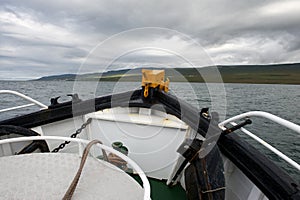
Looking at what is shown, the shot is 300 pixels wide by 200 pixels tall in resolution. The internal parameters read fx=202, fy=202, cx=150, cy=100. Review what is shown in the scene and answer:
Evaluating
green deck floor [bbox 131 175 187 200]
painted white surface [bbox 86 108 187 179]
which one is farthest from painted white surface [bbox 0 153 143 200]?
green deck floor [bbox 131 175 187 200]

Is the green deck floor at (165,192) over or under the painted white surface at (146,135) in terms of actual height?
under

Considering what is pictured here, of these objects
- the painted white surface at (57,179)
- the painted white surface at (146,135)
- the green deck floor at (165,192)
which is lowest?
the green deck floor at (165,192)

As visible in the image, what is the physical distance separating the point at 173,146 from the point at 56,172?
63.5 inches

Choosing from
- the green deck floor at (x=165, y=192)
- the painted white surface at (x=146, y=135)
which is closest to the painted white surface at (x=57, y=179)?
the painted white surface at (x=146, y=135)

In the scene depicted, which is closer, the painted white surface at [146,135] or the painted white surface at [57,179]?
the painted white surface at [57,179]

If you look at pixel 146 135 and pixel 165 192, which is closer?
pixel 165 192

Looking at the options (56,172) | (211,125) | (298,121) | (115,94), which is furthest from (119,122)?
(298,121)

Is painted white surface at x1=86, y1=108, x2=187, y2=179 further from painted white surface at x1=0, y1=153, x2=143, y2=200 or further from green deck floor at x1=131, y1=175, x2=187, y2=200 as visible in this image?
painted white surface at x1=0, y1=153, x2=143, y2=200

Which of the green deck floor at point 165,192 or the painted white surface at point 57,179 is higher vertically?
the painted white surface at point 57,179

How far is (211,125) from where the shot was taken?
1.84 meters

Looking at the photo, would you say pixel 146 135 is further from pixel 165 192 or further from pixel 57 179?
pixel 57 179

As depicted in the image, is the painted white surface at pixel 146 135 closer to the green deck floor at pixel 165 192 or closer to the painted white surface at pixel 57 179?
the green deck floor at pixel 165 192

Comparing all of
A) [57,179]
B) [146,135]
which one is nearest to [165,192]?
[146,135]

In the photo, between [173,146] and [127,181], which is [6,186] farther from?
[173,146]
